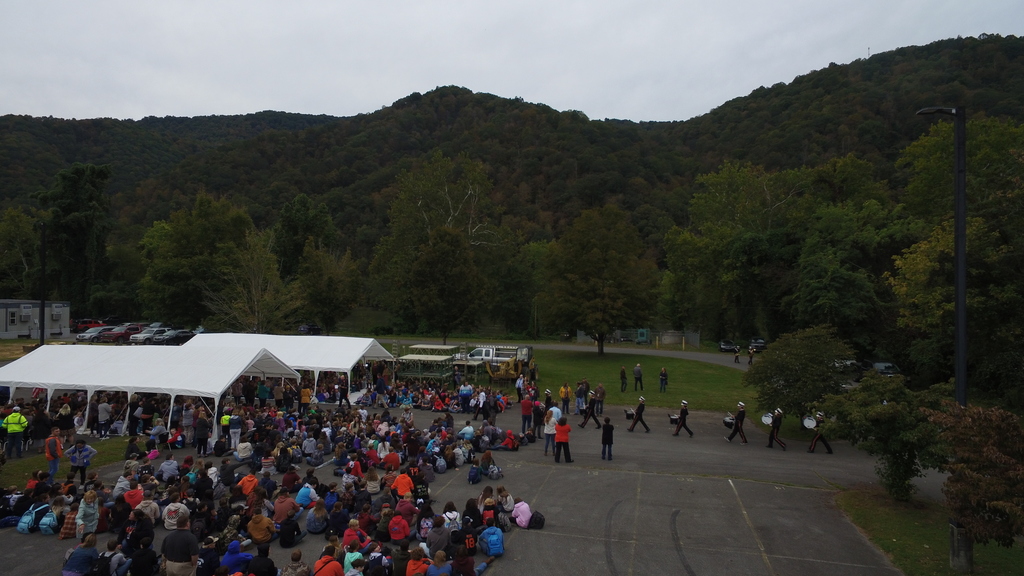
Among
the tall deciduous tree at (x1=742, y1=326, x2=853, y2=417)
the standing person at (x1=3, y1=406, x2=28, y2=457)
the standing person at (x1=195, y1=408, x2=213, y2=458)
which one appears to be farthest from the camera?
the tall deciduous tree at (x1=742, y1=326, x2=853, y2=417)

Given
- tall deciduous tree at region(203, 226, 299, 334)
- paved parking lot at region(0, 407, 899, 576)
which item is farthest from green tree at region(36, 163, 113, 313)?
paved parking lot at region(0, 407, 899, 576)

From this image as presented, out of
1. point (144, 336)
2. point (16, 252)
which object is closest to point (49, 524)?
point (144, 336)

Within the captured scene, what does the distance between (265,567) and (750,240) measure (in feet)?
145

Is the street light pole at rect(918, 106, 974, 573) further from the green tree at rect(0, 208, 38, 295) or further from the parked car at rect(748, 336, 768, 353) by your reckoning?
the green tree at rect(0, 208, 38, 295)

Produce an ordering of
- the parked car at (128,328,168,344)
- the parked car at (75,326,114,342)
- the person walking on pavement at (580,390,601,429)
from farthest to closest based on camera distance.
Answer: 1. the parked car at (75,326,114,342)
2. the parked car at (128,328,168,344)
3. the person walking on pavement at (580,390,601,429)

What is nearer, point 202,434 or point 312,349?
point 202,434

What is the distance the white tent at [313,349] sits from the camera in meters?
23.9

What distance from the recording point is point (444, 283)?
42312mm

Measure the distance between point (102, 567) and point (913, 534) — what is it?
13.8 meters

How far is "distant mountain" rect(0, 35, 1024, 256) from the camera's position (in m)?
86.4

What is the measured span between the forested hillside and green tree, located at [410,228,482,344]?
0.47 feet

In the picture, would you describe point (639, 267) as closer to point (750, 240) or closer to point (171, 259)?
point (750, 240)

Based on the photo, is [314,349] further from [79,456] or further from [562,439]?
[562,439]

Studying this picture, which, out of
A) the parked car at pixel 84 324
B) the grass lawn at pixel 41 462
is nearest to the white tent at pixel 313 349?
the grass lawn at pixel 41 462
